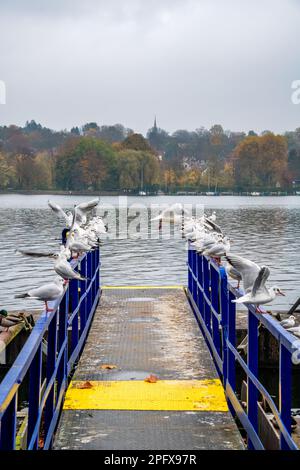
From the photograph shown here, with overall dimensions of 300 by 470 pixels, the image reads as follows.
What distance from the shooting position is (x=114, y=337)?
984 centimetres

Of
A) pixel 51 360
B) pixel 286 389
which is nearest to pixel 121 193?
pixel 51 360

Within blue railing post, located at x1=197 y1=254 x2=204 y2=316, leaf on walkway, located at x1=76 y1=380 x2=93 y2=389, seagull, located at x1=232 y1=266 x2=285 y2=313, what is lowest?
leaf on walkway, located at x1=76 y1=380 x2=93 y2=389

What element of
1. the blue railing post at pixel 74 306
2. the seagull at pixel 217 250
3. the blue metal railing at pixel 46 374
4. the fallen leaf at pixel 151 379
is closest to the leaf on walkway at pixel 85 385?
the blue metal railing at pixel 46 374

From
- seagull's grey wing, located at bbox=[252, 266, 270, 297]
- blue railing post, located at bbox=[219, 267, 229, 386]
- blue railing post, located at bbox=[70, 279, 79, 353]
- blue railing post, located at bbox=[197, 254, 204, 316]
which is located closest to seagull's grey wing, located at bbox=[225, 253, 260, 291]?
seagull's grey wing, located at bbox=[252, 266, 270, 297]

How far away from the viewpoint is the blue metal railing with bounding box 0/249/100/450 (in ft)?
13.3

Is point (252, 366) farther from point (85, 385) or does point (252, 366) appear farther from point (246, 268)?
point (85, 385)

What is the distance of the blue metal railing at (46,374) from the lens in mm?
4047

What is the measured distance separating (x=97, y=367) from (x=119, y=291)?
5.85 meters

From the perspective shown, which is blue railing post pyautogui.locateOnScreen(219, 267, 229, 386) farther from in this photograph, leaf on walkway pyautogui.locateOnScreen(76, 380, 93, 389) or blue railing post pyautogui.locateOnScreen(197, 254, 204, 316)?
blue railing post pyautogui.locateOnScreen(197, 254, 204, 316)

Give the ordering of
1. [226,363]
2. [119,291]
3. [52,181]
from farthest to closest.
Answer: [52,181], [119,291], [226,363]

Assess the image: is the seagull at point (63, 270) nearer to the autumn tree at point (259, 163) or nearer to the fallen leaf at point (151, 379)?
the fallen leaf at point (151, 379)

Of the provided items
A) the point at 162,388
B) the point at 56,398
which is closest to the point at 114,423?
the point at 56,398

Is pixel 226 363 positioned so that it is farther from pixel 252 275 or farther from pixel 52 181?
pixel 52 181

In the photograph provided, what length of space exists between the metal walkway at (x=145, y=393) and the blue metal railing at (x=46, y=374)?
0.58 ft
